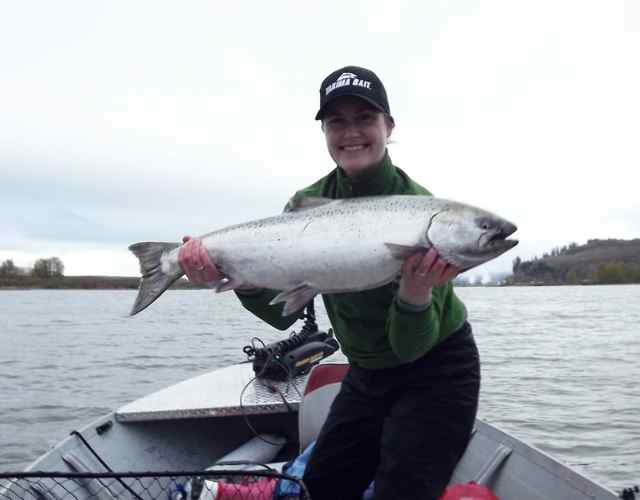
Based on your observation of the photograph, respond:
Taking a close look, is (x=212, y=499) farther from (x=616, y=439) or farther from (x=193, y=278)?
(x=616, y=439)

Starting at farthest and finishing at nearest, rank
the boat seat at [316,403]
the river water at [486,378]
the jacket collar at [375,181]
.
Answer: the river water at [486,378] < the boat seat at [316,403] < the jacket collar at [375,181]

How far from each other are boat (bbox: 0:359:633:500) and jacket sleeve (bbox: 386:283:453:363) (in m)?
0.99

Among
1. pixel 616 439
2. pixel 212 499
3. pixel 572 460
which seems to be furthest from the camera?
pixel 616 439

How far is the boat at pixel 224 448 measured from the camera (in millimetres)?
4645

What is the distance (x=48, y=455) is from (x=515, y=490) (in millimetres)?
3697

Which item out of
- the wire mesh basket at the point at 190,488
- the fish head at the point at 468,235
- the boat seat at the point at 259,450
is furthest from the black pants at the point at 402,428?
the boat seat at the point at 259,450

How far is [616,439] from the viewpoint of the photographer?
1078 cm

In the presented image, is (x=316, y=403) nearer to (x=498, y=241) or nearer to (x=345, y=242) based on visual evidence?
(x=345, y=242)

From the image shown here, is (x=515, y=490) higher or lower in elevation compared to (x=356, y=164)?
lower

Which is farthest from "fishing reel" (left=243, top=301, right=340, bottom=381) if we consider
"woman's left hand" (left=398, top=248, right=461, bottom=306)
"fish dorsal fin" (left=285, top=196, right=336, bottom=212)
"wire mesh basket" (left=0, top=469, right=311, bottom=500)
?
"woman's left hand" (left=398, top=248, right=461, bottom=306)

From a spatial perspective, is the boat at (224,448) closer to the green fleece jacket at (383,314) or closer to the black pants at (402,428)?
the black pants at (402,428)

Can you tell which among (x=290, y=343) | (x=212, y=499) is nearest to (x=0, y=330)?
(x=290, y=343)

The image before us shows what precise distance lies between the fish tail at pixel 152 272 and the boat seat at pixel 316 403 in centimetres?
215

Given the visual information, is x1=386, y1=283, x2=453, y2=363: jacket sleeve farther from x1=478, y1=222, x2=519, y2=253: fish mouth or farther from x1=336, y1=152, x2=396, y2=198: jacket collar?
x1=336, y1=152, x2=396, y2=198: jacket collar
